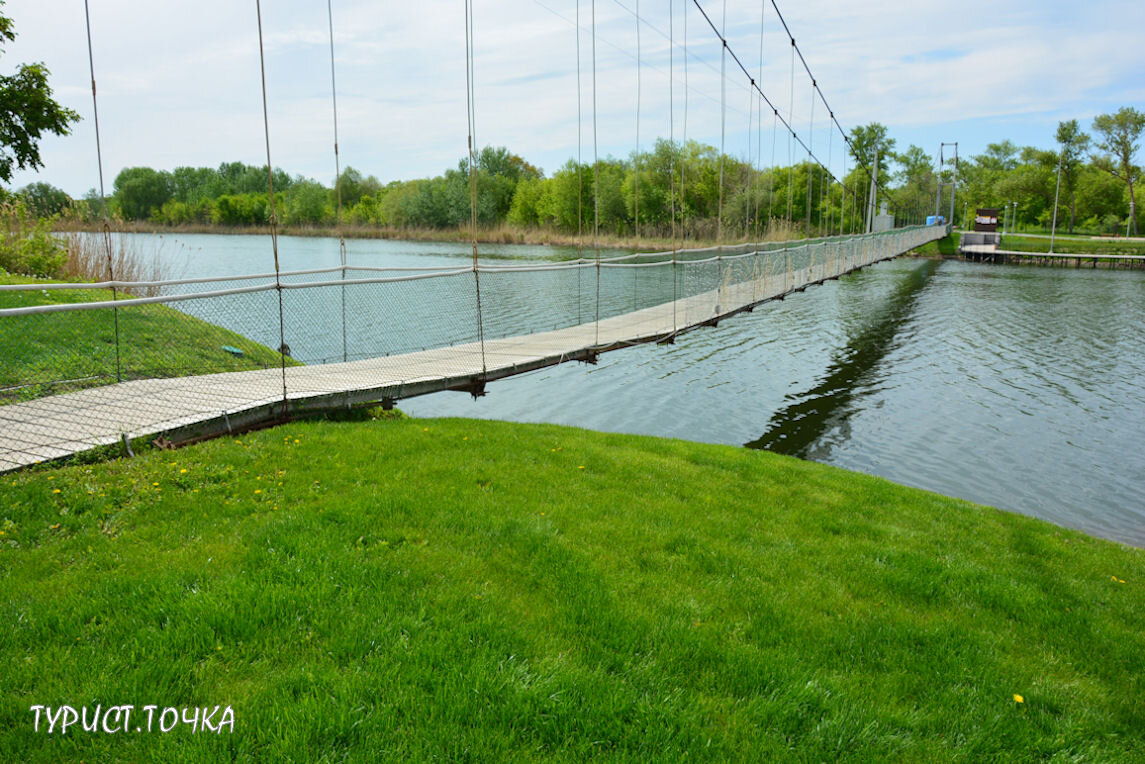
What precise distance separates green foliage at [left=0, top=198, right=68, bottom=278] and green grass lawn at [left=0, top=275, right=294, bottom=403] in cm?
97

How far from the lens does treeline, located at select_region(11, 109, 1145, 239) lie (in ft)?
89.2

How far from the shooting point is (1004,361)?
17.7 metres

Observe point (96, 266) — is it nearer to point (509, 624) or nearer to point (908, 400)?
point (509, 624)

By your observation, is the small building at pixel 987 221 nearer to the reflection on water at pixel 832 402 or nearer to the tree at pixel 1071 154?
the tree at pixel 1071 154

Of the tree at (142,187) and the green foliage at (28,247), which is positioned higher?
the tree at (142,187)

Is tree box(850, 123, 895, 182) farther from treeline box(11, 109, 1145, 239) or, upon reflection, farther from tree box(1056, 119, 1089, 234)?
tree box(1056, 119, 1089, 234)

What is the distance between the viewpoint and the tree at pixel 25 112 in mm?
10703

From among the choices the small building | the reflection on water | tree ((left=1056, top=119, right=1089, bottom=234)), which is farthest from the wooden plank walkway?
the reflection on water

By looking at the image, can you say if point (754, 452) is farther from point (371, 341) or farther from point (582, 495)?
point (371, 341)

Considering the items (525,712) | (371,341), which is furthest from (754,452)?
(371,341)

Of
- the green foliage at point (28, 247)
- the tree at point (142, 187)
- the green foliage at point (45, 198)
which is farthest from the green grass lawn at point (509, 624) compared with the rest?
the tree at point (142, 187)

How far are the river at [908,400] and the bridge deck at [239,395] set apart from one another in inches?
108

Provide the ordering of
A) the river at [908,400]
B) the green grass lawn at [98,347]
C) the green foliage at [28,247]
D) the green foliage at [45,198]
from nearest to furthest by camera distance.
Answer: the green grass lawn at [98,347] < the river at [908,400] < the green foliage at [28,247] < the green foliage at [45,198]

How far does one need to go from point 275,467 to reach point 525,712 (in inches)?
107
